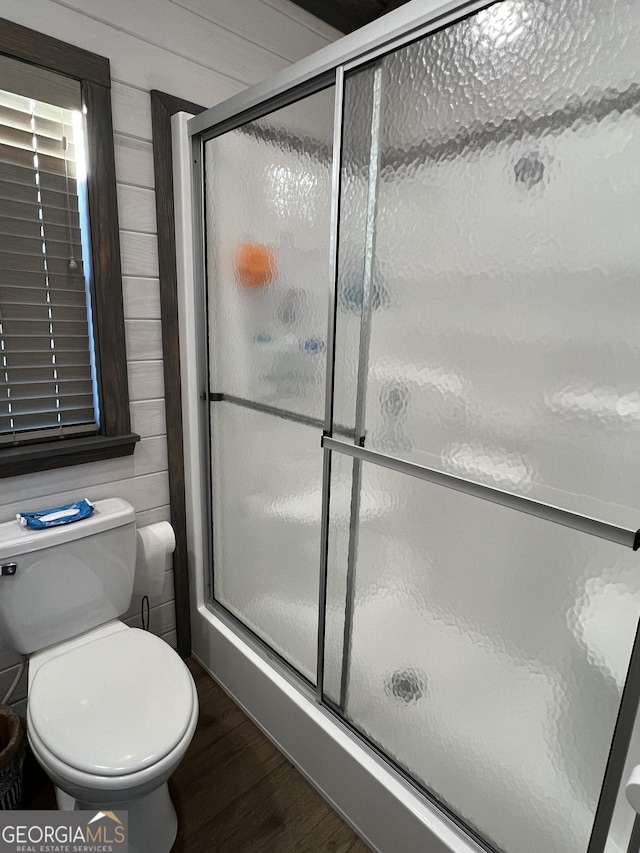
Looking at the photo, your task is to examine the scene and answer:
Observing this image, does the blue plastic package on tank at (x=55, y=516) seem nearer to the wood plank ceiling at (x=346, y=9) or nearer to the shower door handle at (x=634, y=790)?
the shower door handle at (x=634, y=790)

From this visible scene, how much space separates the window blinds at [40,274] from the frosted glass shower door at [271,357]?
1.29 ft

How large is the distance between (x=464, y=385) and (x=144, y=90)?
132 centimetres

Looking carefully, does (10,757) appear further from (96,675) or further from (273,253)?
(273,253)

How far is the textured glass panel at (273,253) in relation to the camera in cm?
122

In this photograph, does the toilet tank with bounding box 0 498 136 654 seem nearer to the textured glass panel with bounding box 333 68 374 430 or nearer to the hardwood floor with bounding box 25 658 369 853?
the hardwood floor with bounding box 25 658 369 853

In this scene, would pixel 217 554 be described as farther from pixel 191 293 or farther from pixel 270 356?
pixel 191 293

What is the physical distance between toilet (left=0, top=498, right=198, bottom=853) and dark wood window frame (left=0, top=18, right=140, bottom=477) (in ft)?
0.61

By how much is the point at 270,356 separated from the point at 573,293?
86 cm

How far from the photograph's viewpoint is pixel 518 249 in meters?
0.84

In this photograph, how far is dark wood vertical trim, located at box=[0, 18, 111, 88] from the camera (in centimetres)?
123

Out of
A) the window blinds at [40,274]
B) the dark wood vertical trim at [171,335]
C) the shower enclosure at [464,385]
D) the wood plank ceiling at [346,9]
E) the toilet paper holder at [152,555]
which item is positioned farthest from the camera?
the wood plank ceiling at [346,9]

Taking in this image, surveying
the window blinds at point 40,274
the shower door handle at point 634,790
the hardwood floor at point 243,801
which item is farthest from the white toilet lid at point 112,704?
the shower door handle at point 634,790

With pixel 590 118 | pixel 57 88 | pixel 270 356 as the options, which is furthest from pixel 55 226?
pixel 590 118

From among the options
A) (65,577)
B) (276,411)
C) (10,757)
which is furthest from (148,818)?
(276,411)
